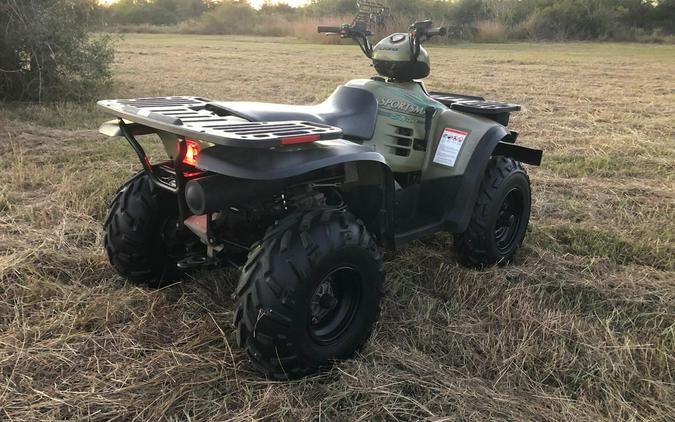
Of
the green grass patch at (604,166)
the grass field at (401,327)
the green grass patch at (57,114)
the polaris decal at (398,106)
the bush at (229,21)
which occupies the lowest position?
the grass field at (401,327)

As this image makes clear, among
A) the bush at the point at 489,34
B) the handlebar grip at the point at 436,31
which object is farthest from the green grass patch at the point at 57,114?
the bush at the point at 489,34

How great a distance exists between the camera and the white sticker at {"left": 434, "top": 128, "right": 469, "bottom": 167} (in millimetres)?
3090

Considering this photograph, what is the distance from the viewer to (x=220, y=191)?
6.88ft

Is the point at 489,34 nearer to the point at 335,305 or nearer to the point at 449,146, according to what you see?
the point at 449,146

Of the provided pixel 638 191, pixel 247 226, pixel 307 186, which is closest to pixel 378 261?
pixel 307 186

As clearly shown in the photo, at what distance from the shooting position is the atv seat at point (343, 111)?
2521 millimetres

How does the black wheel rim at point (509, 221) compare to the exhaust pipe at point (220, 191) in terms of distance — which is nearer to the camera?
the exhaust pipe at point (220, 191)

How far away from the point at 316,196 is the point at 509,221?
5.06 ft

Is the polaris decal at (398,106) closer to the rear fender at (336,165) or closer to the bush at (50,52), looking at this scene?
the rear fender at (336,165)

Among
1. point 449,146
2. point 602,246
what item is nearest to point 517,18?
point 602,246

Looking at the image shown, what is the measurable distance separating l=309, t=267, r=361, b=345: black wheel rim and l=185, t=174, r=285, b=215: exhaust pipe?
1.45ft

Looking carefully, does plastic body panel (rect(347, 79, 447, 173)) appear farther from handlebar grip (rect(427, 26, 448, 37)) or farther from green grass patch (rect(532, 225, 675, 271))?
green grass patch (rect(532, 225, 675, 271))

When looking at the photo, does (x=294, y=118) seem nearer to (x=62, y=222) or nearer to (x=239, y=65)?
(x=62, y=222)

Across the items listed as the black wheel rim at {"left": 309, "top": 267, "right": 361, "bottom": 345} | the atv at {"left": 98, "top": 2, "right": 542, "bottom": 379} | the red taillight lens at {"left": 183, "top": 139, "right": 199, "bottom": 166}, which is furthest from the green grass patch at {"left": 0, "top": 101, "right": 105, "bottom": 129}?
the black wheel rim at {"left": 309, "top": 267, "right": 361, "bottom": 345}
